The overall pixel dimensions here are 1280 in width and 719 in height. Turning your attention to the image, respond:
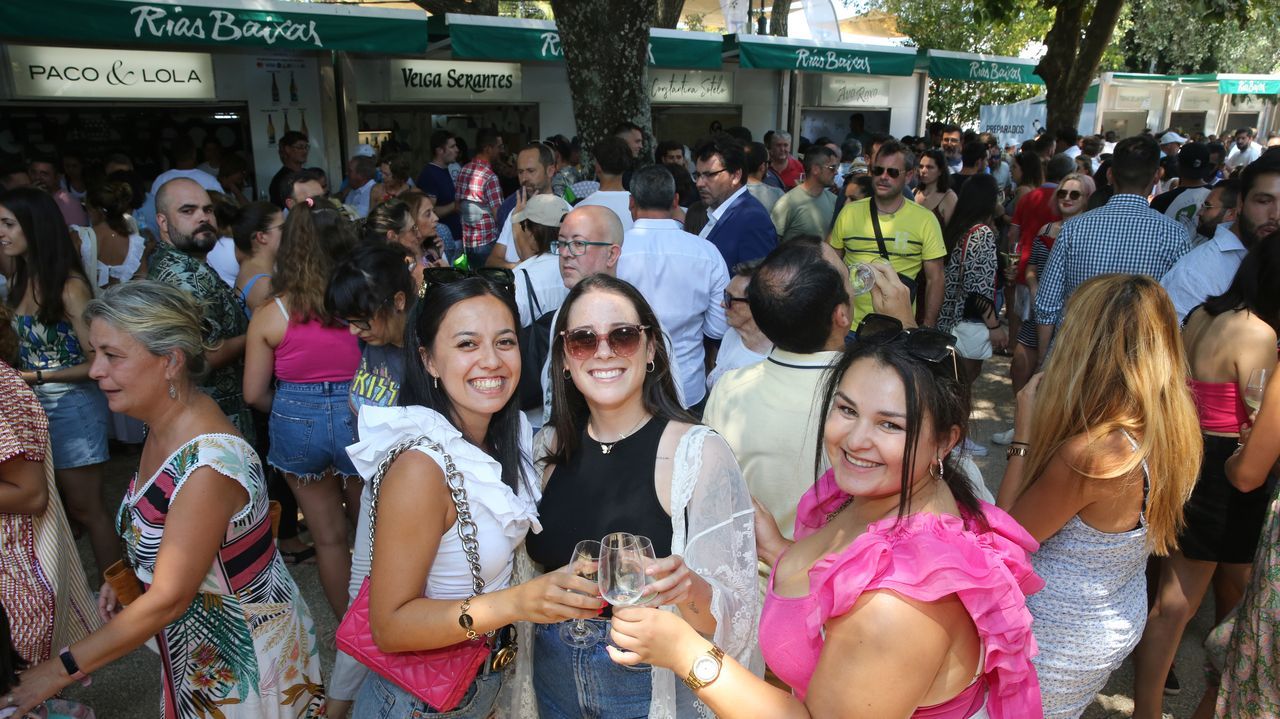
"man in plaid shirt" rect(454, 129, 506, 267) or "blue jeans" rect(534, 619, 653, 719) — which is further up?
"man in plaid shirt" rect(454, 129, 506, 267)

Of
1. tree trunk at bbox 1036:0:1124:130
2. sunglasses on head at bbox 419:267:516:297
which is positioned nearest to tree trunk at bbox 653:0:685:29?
tree trunk at bbox 1036:0:1124:130

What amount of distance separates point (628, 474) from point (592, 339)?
0.36m

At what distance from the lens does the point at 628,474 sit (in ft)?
6.86

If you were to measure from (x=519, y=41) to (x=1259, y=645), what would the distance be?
9.31 metres

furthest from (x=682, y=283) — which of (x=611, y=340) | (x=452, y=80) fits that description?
(x=452, y=80)

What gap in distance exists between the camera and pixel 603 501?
209 centimetres

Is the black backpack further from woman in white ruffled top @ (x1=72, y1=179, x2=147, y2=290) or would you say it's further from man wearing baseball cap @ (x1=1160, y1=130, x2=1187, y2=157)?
man wearing baseball cap @ (x1=1160, y1=130, x2=1187, y2=157)

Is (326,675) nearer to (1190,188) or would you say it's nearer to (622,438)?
(622,438)

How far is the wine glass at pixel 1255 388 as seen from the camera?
279cm

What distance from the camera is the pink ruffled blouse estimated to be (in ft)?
4.73

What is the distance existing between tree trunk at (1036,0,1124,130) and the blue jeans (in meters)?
13.7

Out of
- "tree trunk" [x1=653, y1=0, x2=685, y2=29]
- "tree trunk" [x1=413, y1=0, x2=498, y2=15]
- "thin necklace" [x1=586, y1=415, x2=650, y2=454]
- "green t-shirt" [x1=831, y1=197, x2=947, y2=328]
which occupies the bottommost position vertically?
"thin necklace" [x1=586, y1=415, x2=650, y2=454]

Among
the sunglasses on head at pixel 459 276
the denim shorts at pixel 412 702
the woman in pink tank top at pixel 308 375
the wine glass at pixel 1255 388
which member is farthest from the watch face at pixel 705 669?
the woman in pink tank top at pixel 308 375

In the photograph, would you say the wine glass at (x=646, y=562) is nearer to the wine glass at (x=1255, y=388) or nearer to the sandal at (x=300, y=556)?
the wine glass at (x=1255, y=388)
